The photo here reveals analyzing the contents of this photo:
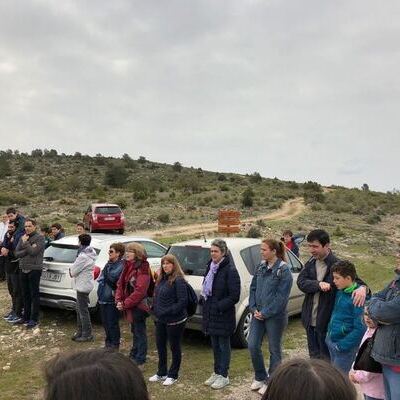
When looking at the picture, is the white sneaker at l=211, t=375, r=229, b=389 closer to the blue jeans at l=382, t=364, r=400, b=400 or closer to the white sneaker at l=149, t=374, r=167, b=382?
the white sneaker at l=149, t=374, r=167, b=382

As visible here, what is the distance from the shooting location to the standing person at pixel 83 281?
26.5ft

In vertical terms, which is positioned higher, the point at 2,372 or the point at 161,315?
the point at 161,315

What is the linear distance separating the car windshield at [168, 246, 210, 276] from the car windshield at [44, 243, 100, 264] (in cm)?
168

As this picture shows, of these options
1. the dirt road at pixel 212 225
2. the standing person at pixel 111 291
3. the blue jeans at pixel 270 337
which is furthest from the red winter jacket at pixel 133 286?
the dirt road at pixel 212 225

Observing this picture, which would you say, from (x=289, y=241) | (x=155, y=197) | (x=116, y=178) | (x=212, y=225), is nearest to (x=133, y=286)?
(x=289, y=241)

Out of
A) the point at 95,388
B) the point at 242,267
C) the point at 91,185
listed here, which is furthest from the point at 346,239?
the point at 91,185

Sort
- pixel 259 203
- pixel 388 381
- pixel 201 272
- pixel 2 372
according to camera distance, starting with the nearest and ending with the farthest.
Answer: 1. pixel 388 381
2. pixel 2 372
3. pixel 201 272
4. pixel 259 203

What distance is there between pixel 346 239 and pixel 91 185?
33.7 metres

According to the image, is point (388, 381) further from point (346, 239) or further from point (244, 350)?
point (346, 239)

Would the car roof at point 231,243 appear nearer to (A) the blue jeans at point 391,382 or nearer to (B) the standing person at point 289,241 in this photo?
(B) the standing person at point 289,241

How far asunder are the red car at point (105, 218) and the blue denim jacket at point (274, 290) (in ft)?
69.0

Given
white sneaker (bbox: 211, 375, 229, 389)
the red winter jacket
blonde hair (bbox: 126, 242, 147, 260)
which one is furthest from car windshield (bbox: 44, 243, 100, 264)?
white sneaker (bbox: 211, 375, 229, 389)

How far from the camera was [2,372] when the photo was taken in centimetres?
700

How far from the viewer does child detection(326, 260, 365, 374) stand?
195 inches
